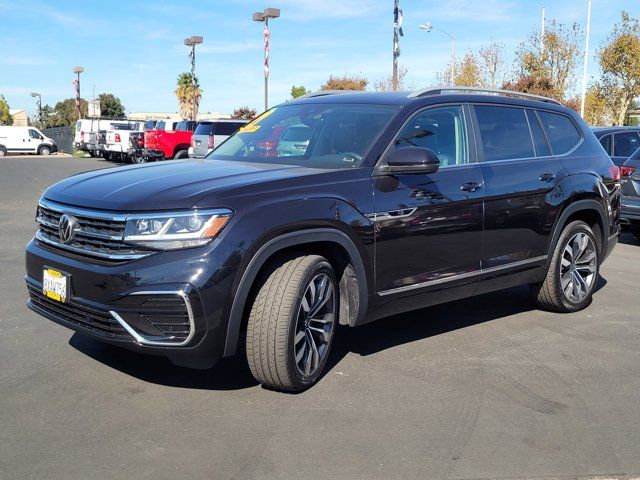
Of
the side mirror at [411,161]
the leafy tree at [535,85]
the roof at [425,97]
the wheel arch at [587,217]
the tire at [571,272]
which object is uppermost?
the leafy tree at [535,85]

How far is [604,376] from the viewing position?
459 centimetres

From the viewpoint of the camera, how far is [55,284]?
3971mm

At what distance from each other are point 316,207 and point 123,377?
1652mm

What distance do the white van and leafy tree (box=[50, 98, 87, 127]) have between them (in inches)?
1974

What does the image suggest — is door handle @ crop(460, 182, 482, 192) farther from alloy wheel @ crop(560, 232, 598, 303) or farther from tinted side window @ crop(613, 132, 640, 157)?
tinted side window @ crop(613, 132, 640, 157)

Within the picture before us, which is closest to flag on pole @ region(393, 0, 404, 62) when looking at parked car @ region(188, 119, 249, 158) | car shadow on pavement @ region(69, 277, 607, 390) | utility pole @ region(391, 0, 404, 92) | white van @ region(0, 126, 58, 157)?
utility pole @ region(391, 0, 404, 92)

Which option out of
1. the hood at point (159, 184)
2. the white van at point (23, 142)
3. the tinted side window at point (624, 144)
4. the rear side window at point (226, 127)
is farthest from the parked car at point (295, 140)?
the white van at point (23, 142)

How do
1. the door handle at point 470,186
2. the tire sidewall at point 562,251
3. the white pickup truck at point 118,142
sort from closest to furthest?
the door handle at point 470,186 < the tire sidewall at point 562,251 < the white pickup truck at point 118,142

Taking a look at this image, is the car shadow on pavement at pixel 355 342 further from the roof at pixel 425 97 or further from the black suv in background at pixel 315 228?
the roof at pixel 425 97

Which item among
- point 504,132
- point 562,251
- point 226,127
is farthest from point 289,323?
point 226,127

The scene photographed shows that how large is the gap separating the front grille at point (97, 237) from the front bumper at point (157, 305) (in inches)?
2.1

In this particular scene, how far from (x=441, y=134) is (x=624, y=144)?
8796mm

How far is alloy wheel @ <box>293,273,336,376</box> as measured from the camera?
4.06 m

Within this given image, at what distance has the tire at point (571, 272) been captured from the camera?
5926 millimetres
